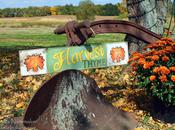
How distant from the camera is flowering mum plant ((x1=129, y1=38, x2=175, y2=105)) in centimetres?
692

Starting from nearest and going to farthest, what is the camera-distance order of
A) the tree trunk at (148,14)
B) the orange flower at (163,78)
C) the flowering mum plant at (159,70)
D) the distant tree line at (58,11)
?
the orange flower at (163,78) < the flowering mum plant at (159,70) < the tree trunk at (148,14) < the distant tree line at (58,11)

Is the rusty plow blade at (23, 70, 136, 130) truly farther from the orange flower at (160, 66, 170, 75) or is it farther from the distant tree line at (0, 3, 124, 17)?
the distant tree line at (0, 3, 124, 17)

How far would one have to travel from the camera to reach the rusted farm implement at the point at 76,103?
20.5 feet

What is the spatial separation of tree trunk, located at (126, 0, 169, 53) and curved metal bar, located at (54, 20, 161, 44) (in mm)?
1586

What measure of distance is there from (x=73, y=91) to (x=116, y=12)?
56114 mm

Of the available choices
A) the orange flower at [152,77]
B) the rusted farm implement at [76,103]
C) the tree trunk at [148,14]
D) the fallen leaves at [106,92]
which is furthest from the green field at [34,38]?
the orange flower at [152,77]

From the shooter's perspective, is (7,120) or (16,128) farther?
(7,120)

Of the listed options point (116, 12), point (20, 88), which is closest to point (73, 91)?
point (20, 88)

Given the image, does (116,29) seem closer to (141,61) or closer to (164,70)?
(141,61)

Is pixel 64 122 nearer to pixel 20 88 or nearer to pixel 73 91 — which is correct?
pixel 73 91

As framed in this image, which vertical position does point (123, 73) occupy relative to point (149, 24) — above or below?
below

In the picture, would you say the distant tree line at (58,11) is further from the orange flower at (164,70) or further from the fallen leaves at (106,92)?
the orange flower at (164,70)

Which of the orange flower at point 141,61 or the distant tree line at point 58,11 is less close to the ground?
the distant tree line at point 58,11

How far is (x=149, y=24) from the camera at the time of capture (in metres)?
9.21
